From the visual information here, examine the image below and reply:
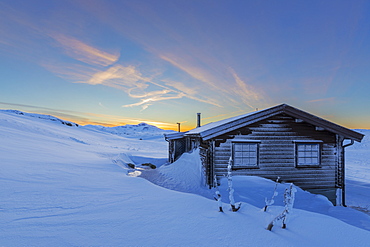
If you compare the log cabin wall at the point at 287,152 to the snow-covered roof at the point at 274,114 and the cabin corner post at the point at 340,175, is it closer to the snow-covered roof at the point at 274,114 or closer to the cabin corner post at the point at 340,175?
the cabin corner post at the point at 340,175

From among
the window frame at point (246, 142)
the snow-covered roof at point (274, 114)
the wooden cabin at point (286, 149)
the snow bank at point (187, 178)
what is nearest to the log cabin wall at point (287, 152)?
the wooden cabin at point (286, 149)

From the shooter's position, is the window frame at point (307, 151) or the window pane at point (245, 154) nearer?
the window pane at point (245, 154)

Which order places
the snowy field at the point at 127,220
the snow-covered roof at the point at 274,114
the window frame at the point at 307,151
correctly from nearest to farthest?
the snowy field at the point at 127,220 < the snow-covered roof at the point at 274,114 < the window frame at the point at 307,151

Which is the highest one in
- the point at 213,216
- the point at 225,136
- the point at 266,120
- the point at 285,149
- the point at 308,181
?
the point at 266,120

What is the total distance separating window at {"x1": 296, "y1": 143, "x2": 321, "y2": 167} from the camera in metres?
9.20

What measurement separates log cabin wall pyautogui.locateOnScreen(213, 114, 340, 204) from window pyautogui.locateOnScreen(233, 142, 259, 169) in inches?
8.0

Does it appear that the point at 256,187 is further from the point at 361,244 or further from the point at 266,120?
the point at 361,244

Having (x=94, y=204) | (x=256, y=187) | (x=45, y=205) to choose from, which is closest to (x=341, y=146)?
(x=256, y=187)

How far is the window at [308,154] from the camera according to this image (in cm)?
920

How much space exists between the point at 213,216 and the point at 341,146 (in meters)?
9.80

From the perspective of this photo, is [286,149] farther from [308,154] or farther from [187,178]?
[187,178]

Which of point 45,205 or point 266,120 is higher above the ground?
point 266,120

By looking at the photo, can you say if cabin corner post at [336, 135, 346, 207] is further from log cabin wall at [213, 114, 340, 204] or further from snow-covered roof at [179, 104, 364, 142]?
snow-covered roof at [179, 104, 364, 142]

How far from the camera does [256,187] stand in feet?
25.9
